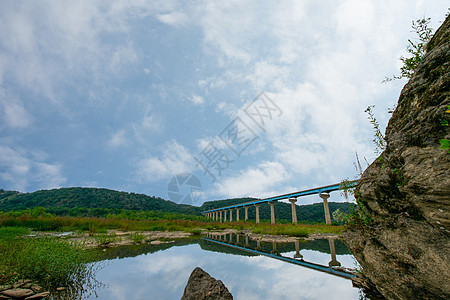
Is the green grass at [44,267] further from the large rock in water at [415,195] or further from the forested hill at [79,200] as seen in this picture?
the forested hill at [79,200]

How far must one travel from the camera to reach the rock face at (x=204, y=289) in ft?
12.8

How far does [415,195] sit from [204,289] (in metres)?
4.01

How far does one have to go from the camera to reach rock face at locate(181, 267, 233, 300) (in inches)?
154

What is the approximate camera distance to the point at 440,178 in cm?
225

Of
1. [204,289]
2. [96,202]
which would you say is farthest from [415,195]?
[96,202]

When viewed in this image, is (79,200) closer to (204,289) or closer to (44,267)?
(44,267)

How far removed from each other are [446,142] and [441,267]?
1.67 metres

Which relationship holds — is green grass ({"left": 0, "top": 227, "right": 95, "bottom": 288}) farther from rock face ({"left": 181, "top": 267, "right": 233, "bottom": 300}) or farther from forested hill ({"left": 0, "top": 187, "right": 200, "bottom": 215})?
forested hill ({"left": 0, "top": 187, "right": 200, "bottom": 215})

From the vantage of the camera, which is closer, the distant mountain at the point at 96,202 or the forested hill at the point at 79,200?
the distant mountain at the point at 96,202

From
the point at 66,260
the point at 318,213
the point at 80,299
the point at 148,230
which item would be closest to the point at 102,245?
the point at 66,260

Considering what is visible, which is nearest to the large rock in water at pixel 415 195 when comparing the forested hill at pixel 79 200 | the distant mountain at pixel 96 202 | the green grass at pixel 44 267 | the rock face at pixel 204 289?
the rock face at pixel 204 289

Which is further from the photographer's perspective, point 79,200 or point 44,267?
point 79,200

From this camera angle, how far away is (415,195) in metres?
2.58

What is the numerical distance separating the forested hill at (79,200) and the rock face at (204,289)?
78.9m
